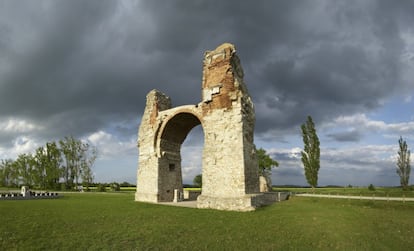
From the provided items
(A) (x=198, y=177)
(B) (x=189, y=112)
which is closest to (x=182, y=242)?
(B) (x=189, y=112)

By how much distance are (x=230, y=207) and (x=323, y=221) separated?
16.5 ft

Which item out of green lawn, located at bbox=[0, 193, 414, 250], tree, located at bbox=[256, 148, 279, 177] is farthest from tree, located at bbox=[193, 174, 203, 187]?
green lawn, located at bbox=[0, 193, 414, 250]

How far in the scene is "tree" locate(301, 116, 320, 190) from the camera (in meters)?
28.3

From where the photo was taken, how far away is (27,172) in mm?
48062

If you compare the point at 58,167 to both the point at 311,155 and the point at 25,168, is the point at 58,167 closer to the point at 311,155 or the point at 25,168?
the point at 25,168

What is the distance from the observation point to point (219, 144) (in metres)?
16.1

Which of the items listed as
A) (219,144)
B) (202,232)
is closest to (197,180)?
(219,144)

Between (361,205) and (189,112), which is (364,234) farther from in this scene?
(189,112)

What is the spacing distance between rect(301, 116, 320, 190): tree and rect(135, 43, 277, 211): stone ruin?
11286mm

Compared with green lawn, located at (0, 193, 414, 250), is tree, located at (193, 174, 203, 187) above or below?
below

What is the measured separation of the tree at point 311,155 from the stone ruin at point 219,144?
1129 cm

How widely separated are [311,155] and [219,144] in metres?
17.0

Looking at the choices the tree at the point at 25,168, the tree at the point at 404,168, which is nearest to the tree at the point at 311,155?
the tree at the point at 404,168

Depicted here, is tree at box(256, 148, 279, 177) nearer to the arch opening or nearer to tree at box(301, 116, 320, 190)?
tree at box(301, 116, 320, 190)
